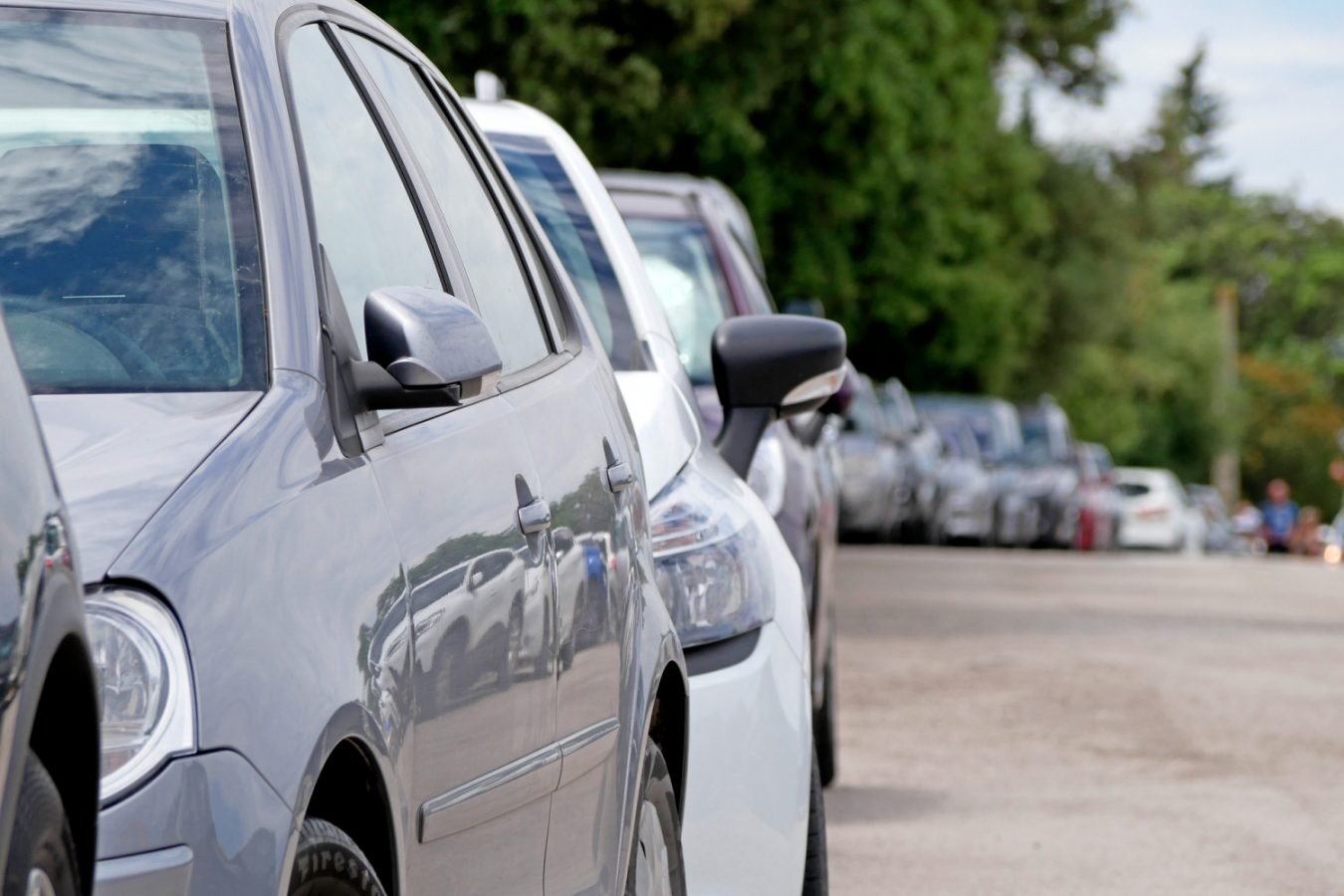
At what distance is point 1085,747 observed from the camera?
10.6 meters

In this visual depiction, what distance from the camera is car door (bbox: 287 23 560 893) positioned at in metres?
3.15

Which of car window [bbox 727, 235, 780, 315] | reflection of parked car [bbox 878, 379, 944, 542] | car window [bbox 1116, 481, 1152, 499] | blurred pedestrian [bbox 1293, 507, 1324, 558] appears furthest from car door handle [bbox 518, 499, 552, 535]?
blurred pedestrian [bbox 1293, 507, 1324, 558]

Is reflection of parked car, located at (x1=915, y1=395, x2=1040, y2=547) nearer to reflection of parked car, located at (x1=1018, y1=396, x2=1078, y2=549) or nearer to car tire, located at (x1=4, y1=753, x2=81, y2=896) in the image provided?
reflection of parked car, located at (x1=1018, y1=396, x2=1078, y2=549)

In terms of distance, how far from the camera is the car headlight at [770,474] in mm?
7766

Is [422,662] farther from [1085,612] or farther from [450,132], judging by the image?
[1085,612]

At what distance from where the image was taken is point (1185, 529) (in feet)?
164

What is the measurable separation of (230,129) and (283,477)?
57cm

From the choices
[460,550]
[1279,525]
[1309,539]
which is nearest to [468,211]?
[460,550]

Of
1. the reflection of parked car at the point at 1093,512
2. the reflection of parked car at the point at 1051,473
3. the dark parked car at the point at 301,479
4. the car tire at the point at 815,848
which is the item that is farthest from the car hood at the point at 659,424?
the reflection of parked car at the point at 1093,512

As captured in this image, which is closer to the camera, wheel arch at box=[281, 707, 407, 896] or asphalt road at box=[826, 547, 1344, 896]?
wheel arch at box=[281, 707, 407, 896]

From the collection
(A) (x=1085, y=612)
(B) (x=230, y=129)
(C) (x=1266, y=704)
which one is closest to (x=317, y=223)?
(B) (x=230, y=129)

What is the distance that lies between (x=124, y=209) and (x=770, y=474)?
4762 mm

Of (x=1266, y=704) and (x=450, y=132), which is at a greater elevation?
(x=450, y=132)

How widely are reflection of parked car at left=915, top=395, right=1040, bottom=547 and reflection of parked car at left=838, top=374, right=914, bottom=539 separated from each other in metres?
6.18
